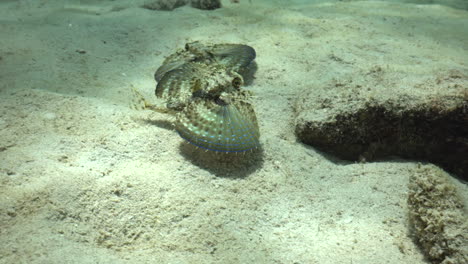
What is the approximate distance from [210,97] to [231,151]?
809 mm

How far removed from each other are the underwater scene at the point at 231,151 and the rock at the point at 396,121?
1 centimetres

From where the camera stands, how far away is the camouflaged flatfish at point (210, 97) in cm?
293

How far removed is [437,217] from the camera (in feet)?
7.50

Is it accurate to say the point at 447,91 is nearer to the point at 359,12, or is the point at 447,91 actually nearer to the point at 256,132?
the point at 256,132

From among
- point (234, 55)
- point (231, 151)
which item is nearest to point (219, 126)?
point (231, 151)

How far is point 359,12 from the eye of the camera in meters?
6.42

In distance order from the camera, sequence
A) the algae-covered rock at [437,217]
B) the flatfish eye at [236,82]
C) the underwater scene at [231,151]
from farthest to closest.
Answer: the flatfish eye at [236,82]
the underwater scene at [231,151]
the algae-covered rock at [437,217]

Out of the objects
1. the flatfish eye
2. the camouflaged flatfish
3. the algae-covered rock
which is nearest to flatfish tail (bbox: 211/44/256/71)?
the camouflaged flatfish

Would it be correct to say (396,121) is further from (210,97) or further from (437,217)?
(210,97)

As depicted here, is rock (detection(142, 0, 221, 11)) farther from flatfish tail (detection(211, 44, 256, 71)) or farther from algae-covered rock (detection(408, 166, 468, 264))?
algae-covered rock (detection(408, 166, 468, 264))

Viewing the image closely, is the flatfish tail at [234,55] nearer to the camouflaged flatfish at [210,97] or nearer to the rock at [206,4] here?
the camouflaged flatfish at [210,97]

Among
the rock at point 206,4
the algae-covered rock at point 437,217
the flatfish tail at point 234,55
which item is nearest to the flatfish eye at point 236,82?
the flatfish tail at point 234,55

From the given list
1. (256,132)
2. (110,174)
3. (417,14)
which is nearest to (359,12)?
(417,14)

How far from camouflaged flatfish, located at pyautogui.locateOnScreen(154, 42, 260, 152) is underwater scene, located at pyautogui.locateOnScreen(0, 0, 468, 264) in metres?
0.02
